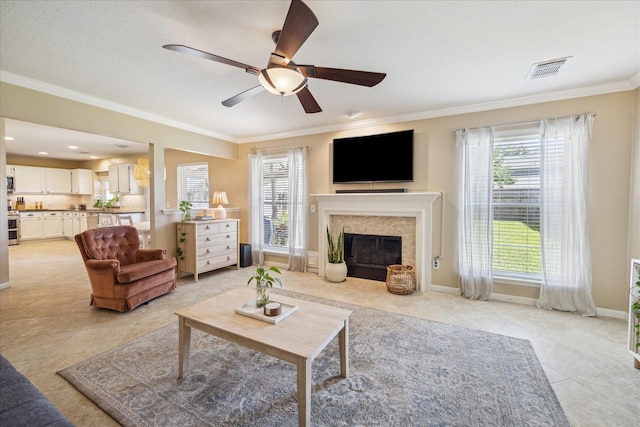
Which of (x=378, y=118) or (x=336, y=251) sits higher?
(x=378, y=118)

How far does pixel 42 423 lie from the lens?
101 centimetres

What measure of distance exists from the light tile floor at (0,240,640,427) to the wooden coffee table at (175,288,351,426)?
2.27 feet

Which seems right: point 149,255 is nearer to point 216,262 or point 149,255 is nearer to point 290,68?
point 216,262

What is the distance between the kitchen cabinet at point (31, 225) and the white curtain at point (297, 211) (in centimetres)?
796

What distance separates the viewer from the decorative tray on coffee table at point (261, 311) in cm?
183

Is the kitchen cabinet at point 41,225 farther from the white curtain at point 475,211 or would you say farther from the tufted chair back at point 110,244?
the white curtain at point 475,211

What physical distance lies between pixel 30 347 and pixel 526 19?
4.70m

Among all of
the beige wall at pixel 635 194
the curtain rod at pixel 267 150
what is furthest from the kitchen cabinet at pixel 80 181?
the beige wall at pixel 635 194

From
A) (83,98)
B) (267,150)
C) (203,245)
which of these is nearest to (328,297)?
(203,245)

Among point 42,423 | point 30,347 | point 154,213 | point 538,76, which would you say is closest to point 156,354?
point 30,347

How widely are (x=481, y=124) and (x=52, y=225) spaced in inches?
436

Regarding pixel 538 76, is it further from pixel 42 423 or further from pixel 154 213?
pixel 154 213

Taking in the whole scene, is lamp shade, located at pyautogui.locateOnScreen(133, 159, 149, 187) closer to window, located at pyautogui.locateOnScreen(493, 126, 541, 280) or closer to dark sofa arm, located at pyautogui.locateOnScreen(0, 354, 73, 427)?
dark sofa arm, located at pyautogui.locateOnScreen(0, 354, 73, 427)

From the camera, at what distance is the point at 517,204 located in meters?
3.40
